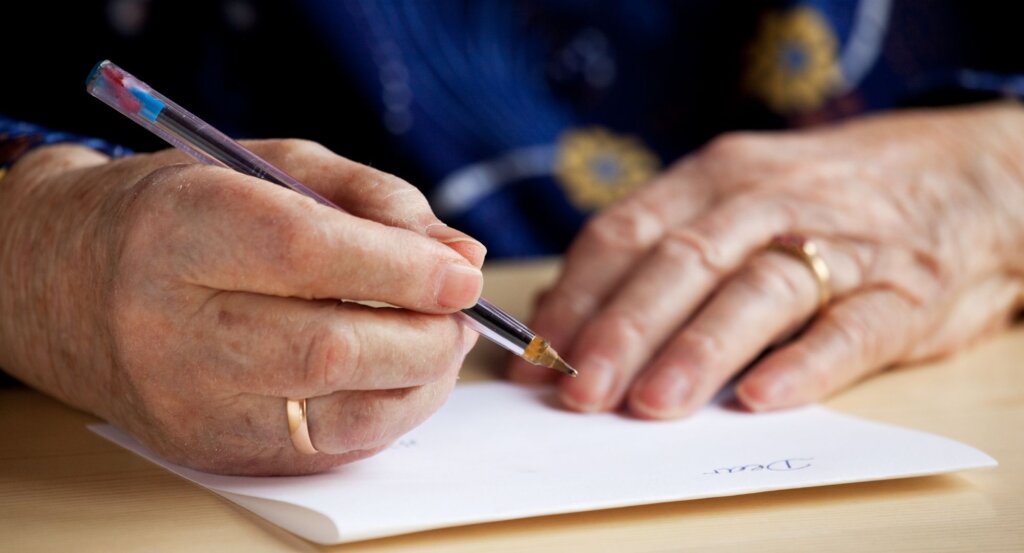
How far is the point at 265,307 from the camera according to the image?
448mm

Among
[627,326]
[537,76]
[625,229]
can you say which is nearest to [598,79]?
[537,76]

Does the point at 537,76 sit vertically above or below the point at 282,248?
above

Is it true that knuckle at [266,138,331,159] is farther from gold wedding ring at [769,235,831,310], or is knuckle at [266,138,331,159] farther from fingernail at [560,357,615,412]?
gold wedding ring at [769,235,831,310]

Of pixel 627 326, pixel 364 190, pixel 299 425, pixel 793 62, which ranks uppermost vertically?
pixel 793 62

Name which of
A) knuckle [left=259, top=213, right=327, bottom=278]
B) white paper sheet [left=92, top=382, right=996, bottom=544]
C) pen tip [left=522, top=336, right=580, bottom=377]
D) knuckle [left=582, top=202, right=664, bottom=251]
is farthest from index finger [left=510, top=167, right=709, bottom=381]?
knuckle [left=259, top=213, right=327, bottom=278]

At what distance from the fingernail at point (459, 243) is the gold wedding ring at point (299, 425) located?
0.34ft

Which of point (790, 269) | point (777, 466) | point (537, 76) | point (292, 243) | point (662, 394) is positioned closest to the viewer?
point (292, 243)

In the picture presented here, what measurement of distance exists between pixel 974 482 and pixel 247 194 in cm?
41

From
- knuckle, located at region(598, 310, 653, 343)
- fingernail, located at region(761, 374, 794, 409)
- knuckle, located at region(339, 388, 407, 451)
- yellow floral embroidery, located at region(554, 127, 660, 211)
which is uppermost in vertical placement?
yellow floral embroidery, located at region(554, 127, 660, 211)

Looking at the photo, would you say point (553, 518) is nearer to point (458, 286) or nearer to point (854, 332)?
point (458, 286)

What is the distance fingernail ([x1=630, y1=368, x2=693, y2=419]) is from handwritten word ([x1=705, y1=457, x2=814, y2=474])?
11 cm

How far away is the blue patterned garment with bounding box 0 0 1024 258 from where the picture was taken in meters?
0.99

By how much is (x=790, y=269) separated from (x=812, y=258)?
0.09 feet

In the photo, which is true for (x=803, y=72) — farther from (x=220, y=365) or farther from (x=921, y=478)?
(x=220, y=365)
